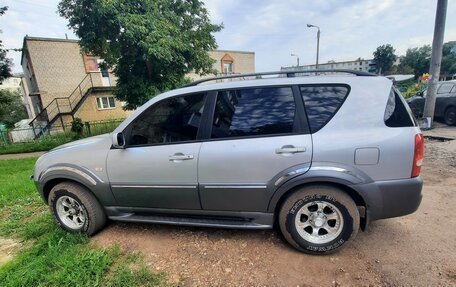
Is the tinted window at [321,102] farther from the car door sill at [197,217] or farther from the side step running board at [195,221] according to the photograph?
the side step running board at [195,221]

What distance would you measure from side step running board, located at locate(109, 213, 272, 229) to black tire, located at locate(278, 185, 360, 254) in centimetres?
26

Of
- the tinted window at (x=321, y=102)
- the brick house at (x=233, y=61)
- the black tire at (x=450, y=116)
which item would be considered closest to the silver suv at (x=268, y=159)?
the tinted window at (x=321, y=102)

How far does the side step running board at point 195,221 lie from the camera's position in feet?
8.61

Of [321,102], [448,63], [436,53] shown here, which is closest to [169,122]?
[321,102]

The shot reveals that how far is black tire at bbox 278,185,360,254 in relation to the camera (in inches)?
95.3

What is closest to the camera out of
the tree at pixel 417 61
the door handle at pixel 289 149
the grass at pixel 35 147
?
the door handle at pixel 289 149

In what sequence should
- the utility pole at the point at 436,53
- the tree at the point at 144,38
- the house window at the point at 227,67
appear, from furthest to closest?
1. the house window at the point at 227,67
2. the tree at the point at 144,38
3. the utility pole at the point at 436,53

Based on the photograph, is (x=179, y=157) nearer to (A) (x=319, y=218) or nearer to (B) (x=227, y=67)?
(A) (x=319, y=218)

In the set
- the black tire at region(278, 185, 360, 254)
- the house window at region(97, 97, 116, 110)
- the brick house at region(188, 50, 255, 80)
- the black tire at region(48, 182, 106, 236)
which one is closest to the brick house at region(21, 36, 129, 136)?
the house window at region(97, 97, 116, 110)

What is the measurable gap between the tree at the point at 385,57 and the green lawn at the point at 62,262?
6623 centimetres

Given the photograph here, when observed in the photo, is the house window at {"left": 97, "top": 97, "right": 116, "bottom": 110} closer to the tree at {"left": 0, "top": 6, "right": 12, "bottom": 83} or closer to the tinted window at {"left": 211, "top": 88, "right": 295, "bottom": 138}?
the tree at {"left": 0, "top": 6, "right": 12, "bottom": 83}

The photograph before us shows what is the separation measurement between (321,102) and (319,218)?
118cm

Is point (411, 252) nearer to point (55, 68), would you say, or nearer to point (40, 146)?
point (40, 146)

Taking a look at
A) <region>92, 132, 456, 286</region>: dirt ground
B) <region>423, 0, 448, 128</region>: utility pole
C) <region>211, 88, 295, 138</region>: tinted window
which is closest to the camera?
→ <region>92, 132, 456, 286</region>: dirt ground
